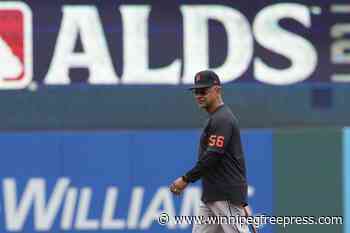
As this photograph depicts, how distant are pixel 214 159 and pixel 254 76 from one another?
7.57 feet

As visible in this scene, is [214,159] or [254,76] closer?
[214,159]

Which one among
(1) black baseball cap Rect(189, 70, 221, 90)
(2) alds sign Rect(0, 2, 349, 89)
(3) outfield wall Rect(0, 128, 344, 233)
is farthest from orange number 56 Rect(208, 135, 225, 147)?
(2) alds sign Rect(0, 2, 349, 89)

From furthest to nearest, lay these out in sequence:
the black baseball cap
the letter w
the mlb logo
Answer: the mlb logo → the letter w → the black baseball cap

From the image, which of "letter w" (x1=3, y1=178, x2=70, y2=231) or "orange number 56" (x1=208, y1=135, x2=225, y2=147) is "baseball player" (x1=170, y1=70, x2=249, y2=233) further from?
"letter w" (x1=3, y1=178, x2=70, y2=231)

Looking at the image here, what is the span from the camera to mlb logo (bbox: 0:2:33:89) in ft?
28.6

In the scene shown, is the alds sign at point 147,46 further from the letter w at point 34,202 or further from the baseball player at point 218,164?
the baseball player at point 218,164

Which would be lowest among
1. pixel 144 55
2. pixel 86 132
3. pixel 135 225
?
pixel 135 225

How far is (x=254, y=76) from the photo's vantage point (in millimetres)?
8906

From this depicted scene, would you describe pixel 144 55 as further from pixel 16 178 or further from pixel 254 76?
pixel 16 178

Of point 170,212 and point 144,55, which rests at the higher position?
point 144,55

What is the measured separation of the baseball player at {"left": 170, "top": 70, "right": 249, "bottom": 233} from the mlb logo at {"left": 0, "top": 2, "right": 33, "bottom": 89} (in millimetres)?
2261

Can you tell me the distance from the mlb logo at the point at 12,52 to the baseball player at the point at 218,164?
226 centimetres

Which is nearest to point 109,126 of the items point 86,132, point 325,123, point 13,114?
point 86,132

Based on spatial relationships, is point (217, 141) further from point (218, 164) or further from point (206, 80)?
point (206, 80)
